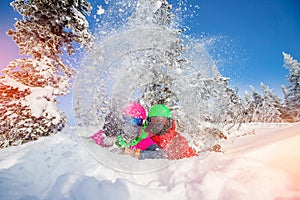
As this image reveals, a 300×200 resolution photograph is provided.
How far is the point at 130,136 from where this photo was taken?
17.3 feet

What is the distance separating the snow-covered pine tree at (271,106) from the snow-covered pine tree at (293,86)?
2.00 meters

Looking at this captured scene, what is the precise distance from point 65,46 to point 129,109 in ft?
17.6

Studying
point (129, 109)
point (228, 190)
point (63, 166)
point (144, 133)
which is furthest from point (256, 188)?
point (129, 109)

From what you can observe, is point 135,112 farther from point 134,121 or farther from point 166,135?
point 166,135

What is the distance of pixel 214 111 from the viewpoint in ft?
36.9

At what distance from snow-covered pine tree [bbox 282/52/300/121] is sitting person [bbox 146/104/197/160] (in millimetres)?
35034

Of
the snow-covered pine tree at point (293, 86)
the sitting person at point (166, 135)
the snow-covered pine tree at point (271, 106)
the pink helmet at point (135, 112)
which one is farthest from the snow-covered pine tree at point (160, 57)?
the snow-covered pine tree at point (271, 106)

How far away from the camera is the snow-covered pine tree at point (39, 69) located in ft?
23.3

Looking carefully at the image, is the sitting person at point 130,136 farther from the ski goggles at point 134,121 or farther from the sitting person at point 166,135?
the sitting person at point 166,135

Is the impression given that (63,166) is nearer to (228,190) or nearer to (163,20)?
(228,190)

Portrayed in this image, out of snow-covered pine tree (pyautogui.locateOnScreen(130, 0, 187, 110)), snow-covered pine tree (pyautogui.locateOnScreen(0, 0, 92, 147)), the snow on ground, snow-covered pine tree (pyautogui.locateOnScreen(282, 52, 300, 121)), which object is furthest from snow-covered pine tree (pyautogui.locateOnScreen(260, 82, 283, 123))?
the snow on ground

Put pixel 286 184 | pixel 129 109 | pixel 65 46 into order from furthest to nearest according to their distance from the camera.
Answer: pixel 65 46 → pixel 129 109 → pixel 286 184

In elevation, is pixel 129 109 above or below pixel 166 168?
above

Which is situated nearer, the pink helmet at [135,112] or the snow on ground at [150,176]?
the snow on ground at [150,176]
